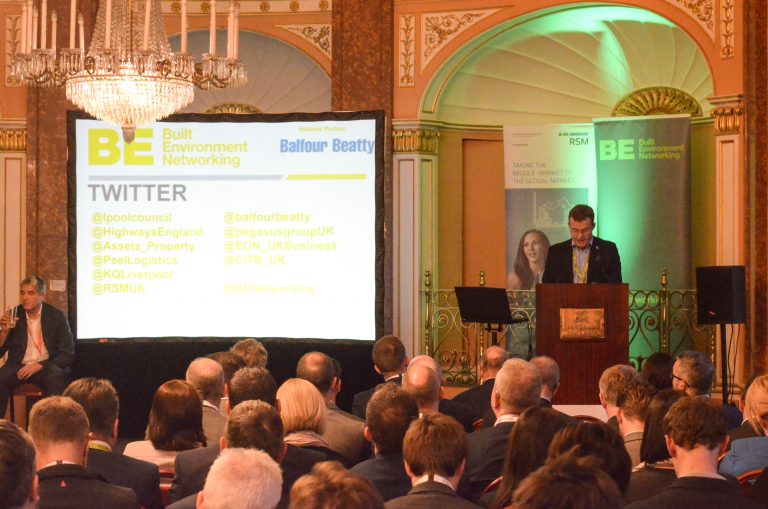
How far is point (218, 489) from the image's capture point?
7.97ft

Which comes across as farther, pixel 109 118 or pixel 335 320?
pixel 335 320

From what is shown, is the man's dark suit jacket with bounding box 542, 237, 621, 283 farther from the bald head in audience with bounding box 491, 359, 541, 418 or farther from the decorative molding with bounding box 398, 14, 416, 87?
the decorative molding with bounding box 398, 14, 416, 87

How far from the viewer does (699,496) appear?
3062mm

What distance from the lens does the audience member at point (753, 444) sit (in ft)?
13.2

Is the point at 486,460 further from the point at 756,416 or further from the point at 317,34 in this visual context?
the point at 317,34

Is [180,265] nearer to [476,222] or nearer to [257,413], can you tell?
[476,222]

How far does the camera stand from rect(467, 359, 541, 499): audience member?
167 inches

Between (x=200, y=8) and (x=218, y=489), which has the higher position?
(x=200, y=8)

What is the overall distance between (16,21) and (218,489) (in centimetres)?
895

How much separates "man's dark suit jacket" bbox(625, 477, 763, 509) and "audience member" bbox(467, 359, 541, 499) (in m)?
1.20

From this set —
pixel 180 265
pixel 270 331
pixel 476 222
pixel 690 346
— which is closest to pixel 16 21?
pixel 180 265

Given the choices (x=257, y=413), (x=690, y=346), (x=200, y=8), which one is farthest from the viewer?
(x=200, y=8)

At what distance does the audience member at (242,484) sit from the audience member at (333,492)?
0.19 meters

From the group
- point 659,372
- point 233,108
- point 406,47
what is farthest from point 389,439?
point 233,108
